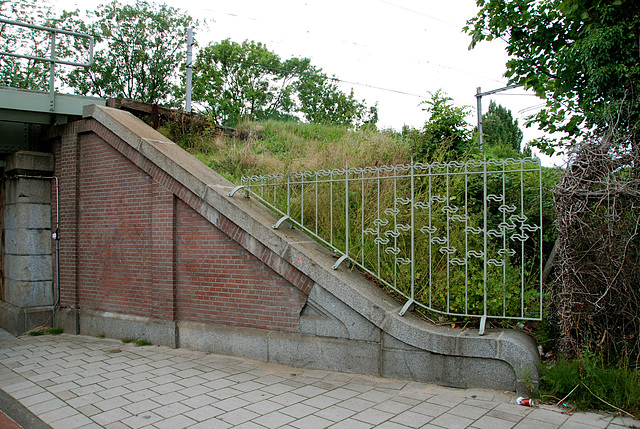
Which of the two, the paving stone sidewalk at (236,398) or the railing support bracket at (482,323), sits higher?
the railing support bracket at (482,323)

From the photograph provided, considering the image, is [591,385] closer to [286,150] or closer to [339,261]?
[339,261]

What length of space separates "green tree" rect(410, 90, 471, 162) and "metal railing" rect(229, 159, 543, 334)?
1177mm

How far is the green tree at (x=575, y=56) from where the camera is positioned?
17.0ft

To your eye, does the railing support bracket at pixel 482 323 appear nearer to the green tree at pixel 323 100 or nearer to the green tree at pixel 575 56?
the green tree at pixel 575 56

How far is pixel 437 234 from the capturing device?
6.13 meters

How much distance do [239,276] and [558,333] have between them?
3.94 metres

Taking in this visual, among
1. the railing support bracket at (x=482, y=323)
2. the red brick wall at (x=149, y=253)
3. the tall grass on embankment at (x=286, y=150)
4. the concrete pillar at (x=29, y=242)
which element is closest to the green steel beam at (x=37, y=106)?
the red brick wall at (x=149, y=253)

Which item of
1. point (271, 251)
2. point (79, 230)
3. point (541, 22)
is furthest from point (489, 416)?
point (79, 230)

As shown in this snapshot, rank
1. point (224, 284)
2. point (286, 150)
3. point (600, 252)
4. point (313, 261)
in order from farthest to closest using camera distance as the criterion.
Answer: point (286, 150) < point (224, 284) < point (313, 261) < point (600, 252)

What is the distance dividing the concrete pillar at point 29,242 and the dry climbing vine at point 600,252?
8.63 metres

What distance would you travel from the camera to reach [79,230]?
8.54 metres

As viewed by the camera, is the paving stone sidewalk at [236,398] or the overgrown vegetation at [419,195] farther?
the overgrown vegetation at [419,195]

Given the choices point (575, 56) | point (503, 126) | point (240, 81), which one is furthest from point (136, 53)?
point (575, 56)

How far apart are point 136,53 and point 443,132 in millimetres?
31753
